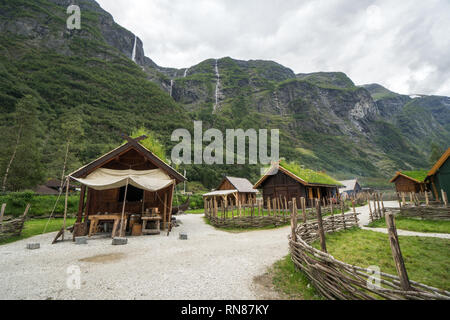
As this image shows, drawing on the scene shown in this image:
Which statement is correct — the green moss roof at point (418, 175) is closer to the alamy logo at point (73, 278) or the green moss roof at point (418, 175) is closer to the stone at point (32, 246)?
the alamy logo at point (73, 278)

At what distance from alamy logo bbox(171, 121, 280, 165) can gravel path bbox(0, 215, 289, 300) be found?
53.9 metres

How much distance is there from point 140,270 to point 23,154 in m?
27.0

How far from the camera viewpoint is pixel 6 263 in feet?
18.8

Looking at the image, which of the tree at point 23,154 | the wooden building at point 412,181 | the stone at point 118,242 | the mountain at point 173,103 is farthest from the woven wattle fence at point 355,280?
the mountain at point 173,103

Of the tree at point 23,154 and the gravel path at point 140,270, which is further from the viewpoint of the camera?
the tree at point 23,154

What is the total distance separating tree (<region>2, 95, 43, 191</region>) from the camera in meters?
21.1

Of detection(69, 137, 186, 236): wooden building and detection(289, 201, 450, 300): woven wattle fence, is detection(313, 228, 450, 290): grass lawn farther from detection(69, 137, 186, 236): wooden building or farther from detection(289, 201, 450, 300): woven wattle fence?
detection(69, 137, 186, 236): wooden building

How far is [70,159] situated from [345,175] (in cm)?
9939

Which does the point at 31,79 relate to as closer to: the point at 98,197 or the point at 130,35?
the point at 98,197

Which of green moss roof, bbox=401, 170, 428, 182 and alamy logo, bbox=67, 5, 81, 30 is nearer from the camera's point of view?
green moss roof, bbox=401, 170, 428, 182

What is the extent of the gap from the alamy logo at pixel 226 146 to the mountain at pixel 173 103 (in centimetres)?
518

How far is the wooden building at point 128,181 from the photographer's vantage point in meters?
10.5

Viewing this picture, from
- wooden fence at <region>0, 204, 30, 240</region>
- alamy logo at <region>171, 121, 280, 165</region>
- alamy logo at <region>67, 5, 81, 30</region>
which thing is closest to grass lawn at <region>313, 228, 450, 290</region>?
wooden fence at <region>0, 204, 30, 240</region>

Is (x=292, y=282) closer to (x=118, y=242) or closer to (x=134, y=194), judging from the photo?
(x=118, y=242)
